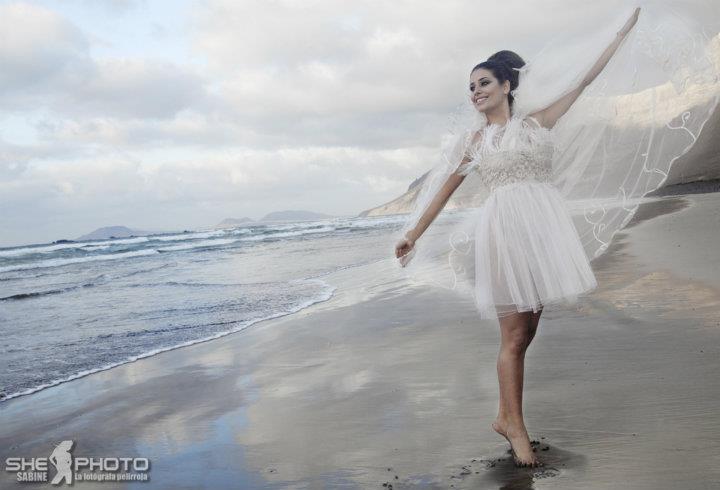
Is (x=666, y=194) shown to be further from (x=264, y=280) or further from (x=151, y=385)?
(x=151, y=385)

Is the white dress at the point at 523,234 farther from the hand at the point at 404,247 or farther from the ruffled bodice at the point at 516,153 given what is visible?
the hand at the point at 404,247

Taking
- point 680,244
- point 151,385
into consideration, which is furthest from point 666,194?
point 151,385

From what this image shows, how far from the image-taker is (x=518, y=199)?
3408 mm

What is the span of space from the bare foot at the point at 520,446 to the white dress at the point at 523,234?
61 cm

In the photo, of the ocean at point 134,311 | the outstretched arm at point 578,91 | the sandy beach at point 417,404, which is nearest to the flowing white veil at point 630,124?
the outstretched arm at point 578,91

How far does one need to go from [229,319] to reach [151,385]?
3.65 metres

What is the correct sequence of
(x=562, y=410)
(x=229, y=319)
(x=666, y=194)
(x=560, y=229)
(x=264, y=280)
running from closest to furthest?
1. (x=560, y=229)
2. (x=562, y=410)
3. (x=229, y=319)
4. (x=264, y=280)
5. (x=666, y=194)

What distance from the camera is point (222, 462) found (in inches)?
147

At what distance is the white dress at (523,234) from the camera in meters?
3.34

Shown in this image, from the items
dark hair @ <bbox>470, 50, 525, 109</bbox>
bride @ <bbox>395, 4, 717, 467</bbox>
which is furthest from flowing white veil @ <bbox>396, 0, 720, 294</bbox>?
dark hair @ <bbox>470, 50, 525, 109</bbox>

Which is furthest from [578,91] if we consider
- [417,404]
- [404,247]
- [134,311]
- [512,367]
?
[134,311]

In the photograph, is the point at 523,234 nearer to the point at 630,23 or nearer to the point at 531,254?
the point at 531,254

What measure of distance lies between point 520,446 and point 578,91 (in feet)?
6.65

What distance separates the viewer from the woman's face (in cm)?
362
